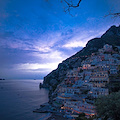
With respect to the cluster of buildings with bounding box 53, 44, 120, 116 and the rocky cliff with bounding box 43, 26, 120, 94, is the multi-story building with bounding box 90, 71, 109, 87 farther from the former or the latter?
the rocky cliff with bounding box 43, 26, 120, 94

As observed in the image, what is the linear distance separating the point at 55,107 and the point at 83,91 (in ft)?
35.1

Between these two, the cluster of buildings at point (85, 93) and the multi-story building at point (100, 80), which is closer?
the cluster of buildings at point (85, 93)

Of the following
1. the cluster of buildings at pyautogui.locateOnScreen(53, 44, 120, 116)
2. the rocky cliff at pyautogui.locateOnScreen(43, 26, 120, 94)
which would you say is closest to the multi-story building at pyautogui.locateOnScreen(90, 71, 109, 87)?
the cluster of buildings at pyautogui.locateOnScreen(53, 44, 120, 116)

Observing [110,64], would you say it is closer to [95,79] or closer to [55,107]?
[95,79]

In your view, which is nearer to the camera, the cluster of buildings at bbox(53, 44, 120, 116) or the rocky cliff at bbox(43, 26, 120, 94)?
the cluster of buildings at bbox(53, 44, 120, 116)

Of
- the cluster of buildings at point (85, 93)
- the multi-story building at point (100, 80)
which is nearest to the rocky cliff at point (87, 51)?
the cluster of buildings at point (85, 93)

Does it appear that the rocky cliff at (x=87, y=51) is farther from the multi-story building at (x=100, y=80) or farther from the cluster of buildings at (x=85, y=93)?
the multi-story building at (x=100, y=80)

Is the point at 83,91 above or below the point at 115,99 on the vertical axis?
below

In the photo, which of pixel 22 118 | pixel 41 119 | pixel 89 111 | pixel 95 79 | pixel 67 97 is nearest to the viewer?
pixel 89 111

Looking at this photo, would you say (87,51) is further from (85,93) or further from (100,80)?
(85,93)

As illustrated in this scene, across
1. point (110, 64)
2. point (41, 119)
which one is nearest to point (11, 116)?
point (41, 119)

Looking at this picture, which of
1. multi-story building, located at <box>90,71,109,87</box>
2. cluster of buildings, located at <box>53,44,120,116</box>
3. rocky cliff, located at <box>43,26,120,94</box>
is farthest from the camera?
rocky cliff, located at <box>43,26,120,94</box>

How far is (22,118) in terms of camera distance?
1195 inches

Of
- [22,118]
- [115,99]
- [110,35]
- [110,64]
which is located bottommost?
[22,118]
